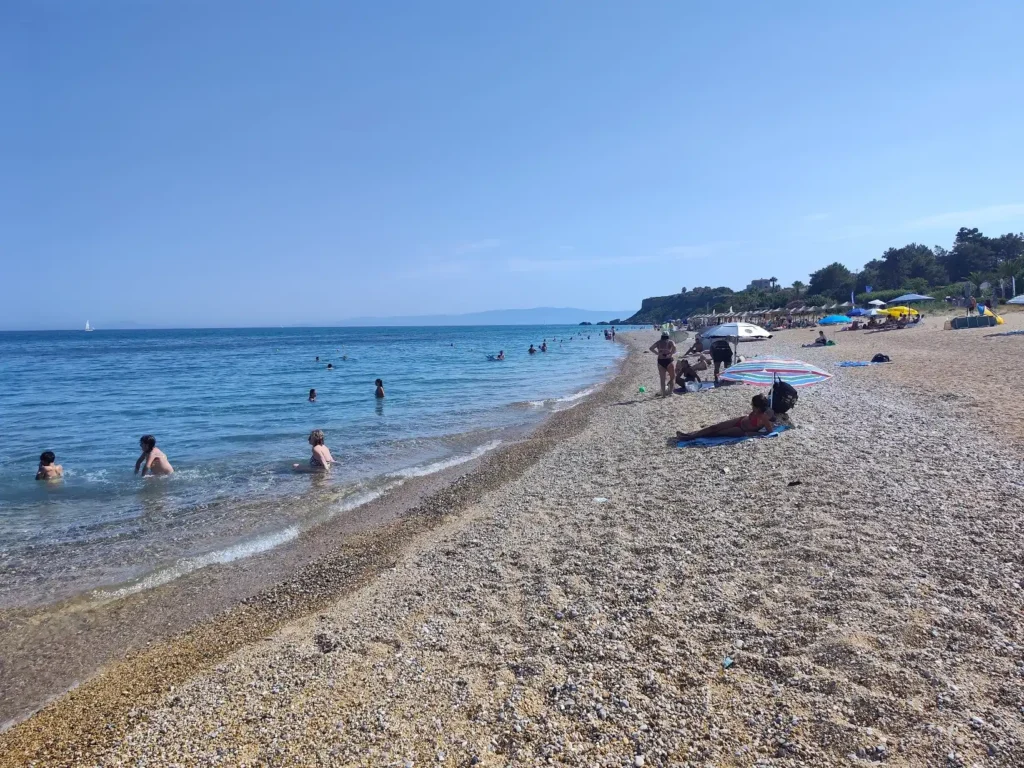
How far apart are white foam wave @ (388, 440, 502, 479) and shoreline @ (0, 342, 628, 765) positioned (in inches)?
92.2

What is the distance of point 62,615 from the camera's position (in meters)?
5.89

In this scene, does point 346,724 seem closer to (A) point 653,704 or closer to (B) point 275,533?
(A) point 653,704

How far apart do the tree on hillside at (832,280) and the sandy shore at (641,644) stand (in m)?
83.5

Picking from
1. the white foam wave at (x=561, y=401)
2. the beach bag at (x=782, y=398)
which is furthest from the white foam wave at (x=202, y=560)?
the white foam wave at (x=561, y=401)

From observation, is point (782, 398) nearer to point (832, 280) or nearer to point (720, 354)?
point (720, 354)

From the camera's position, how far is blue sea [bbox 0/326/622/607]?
7.43 metres

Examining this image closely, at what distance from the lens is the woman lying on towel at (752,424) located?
10.3m

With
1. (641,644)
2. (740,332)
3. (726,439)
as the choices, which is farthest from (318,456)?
(740,332)

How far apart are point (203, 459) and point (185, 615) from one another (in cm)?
767

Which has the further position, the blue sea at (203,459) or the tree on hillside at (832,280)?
the tree on hillside at (832,280)

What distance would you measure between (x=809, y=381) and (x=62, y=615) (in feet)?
38.8

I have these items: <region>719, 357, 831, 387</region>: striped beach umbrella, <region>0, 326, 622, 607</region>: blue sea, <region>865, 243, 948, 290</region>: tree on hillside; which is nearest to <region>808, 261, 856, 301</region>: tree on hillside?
<region>865, 243, 948, 290</region>: tree on hillside

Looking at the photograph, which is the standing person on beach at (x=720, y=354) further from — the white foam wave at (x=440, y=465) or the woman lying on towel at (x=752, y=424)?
the white foam wave at (x=440, y=465)

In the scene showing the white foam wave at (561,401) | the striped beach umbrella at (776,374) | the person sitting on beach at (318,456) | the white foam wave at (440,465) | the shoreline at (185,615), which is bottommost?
the shoreline at (185,615)
